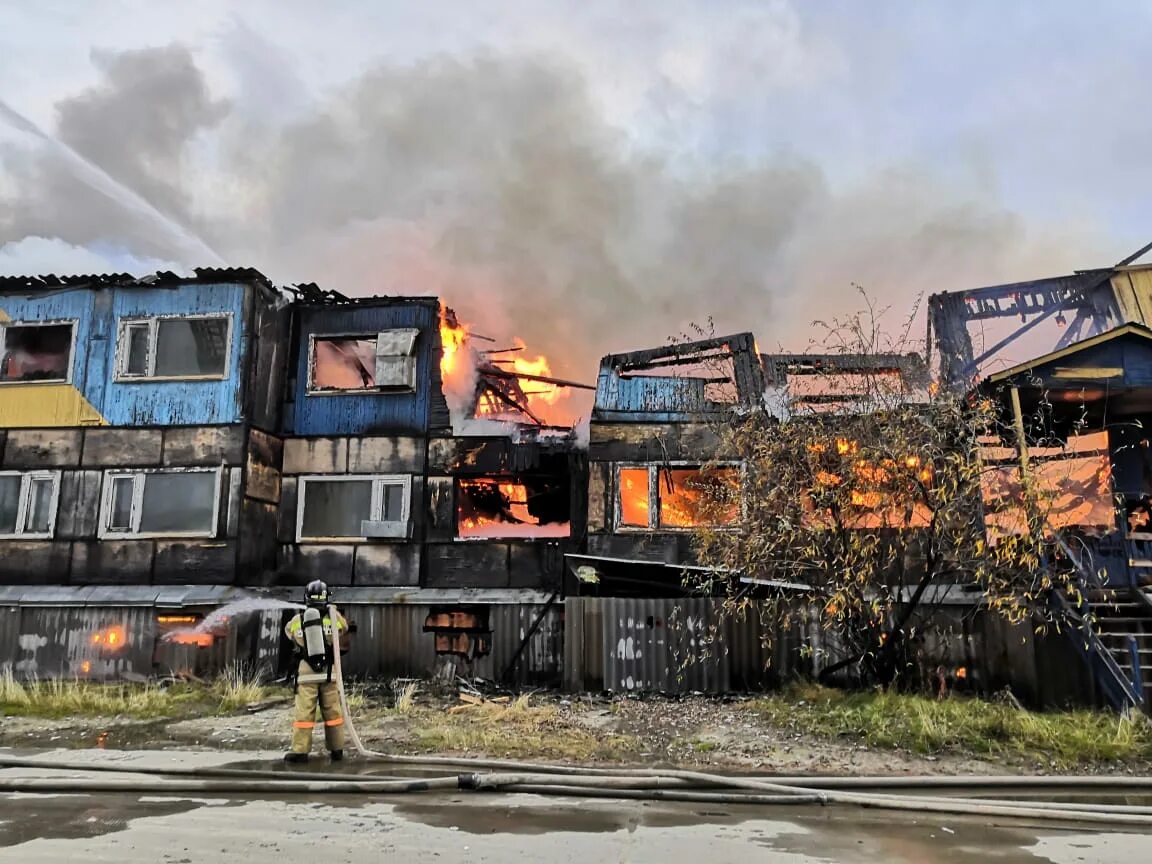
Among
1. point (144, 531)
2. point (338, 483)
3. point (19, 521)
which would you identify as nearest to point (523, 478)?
point (338, 483)

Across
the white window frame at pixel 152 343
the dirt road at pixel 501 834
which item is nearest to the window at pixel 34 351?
the white window frame at pixel 152 343

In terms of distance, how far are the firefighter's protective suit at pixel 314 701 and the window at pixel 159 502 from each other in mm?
7993

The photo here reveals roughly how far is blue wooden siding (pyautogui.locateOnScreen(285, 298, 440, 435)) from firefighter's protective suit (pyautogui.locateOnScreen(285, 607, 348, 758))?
8204mm

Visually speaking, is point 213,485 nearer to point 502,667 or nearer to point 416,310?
point 416,310

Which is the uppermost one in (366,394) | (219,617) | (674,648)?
(366,394)

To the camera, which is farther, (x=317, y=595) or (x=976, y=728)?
(x=317, y=595)

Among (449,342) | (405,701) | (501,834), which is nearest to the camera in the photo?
(501,834)

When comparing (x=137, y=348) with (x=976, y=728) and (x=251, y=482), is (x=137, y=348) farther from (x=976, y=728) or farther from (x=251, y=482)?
(x=976, y=728)

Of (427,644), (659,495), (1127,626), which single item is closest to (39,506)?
(427,644)

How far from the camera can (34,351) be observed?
1728 cm

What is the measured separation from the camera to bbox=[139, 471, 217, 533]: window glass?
15.8 meters

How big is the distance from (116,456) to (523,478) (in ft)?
26.2

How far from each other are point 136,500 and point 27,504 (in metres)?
2.34

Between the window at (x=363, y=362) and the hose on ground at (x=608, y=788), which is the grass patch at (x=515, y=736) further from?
the window at (x=363, y=362)
